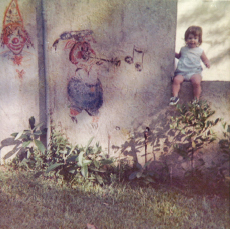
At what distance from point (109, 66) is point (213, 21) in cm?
333

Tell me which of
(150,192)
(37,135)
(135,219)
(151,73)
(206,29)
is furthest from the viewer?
(206,29)

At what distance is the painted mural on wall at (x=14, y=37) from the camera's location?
341 cm

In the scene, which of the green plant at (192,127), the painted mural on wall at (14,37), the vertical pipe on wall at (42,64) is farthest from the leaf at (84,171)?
the painted mural on wall at (14,37)

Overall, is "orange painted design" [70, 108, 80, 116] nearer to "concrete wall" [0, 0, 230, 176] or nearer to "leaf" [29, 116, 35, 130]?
"concrete wall" [0, 0, 230, 176]

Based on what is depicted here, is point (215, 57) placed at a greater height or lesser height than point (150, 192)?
greater

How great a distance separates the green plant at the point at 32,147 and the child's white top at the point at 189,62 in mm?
2050

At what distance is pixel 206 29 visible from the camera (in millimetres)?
5438

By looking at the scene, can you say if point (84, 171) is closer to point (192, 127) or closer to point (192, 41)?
point (192, 127)

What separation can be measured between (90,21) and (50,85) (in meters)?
0.99

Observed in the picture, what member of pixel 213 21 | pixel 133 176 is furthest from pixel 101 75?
pixel 213 21

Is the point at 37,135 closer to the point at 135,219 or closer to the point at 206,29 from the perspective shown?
the point at 135,219

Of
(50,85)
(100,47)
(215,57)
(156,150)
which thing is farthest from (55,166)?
(215,57)

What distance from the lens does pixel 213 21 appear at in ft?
17.7

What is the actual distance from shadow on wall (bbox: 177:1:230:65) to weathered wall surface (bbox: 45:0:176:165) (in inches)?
105
